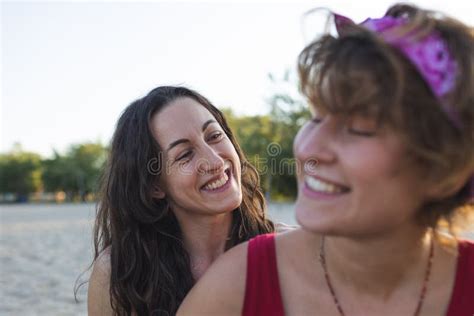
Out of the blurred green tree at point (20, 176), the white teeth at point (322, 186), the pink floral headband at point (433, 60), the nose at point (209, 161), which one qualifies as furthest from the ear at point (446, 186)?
the blurred green tree at point (20, 176)

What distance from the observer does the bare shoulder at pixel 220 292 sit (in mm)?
1757

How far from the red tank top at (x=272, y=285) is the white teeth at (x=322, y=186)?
1.18 feet

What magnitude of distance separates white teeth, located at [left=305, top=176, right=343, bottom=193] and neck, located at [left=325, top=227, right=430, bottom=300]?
0.21m

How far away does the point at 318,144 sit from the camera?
154 cm

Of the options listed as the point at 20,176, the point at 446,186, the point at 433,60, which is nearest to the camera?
the point at 433,60

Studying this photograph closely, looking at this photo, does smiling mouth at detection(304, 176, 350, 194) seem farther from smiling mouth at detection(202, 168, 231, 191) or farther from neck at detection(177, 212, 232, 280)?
neck at detection(177, 212, 232, 280)

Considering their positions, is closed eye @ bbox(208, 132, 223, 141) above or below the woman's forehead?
below

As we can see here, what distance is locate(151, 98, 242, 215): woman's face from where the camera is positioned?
295 cm

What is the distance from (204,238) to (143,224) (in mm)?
372

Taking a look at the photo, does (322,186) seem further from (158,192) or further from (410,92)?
(158,192)

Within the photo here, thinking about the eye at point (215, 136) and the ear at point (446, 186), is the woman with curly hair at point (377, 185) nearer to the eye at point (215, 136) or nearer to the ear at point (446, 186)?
the ear at point (446, 186)

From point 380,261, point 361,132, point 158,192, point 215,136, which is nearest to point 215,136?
point 215,136

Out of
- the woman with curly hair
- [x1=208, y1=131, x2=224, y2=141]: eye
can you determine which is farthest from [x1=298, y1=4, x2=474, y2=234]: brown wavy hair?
[x1=208, y1=131, x2=224, y2=141]: eye

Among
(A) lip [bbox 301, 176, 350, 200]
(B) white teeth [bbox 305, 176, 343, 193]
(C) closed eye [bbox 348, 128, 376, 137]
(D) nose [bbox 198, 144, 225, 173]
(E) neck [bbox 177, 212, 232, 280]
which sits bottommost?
(E) neck [bbox 177, 212, 232, 280]
